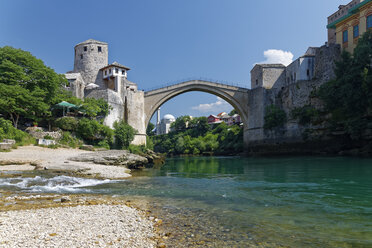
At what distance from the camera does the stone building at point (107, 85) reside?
2847cm

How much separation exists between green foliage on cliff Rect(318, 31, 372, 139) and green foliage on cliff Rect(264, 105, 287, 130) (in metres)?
8.79

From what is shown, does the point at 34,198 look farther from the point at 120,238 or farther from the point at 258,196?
the point at 258,196

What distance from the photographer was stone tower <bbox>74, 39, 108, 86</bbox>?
1387 inches

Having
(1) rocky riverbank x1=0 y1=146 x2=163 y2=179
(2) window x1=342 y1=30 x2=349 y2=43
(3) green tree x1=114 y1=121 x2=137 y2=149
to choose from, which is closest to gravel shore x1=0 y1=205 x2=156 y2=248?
(1) rocky riverbank x1=0 y1=146 x2=163 y2=179

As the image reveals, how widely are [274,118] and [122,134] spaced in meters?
21.0

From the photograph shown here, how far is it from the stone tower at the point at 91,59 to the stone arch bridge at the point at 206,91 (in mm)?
7609

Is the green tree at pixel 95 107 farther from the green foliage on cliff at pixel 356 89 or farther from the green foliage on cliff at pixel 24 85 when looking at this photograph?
the green foliage on cliff at pixel 356 89

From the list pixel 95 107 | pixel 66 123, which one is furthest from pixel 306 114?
pixel 66 123

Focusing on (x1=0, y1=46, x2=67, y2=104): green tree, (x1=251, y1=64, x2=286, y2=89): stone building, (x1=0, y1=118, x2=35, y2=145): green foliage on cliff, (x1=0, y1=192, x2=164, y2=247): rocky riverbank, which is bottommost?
(x1=0, y1=192, x2=164, y2=247): rocky riverbank

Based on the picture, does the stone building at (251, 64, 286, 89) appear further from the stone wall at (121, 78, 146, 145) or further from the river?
the river

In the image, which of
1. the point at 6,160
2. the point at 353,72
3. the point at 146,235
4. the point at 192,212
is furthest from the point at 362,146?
the point at 6,160

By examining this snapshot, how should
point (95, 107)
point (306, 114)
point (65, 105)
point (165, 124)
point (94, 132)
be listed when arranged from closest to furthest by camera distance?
point (65, 105)
point (94, 132)
point (95, 107)
point (306, 114)
point (165, 124)

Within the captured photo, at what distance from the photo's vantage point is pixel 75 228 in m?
4.07

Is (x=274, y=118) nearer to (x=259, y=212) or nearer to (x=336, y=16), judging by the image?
(x=336, y=16)
